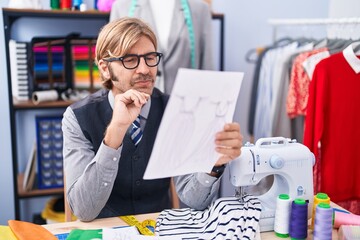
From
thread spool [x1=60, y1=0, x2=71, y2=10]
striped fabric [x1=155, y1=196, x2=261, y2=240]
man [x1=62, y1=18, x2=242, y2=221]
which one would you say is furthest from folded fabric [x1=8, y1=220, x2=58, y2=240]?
thread spool [x1=60, y1=0, x2=71, y2=10]

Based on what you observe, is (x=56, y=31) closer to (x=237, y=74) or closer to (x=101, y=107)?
(x=101, y=107)

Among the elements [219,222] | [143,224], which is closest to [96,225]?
[143,224]

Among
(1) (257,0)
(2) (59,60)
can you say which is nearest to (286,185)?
→ (2) (59,60)

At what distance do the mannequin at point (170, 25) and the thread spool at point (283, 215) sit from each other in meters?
1.37

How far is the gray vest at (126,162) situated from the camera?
1462mm

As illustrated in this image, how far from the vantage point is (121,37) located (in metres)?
1.37

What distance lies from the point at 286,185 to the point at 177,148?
0.41 m

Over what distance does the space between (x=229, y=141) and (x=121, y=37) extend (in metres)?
0.50

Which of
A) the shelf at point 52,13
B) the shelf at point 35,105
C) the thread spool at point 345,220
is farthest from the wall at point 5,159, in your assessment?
the thread spool at point 345,220

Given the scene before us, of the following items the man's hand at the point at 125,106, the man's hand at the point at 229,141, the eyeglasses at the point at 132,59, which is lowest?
the man's hand at the point at 229,141

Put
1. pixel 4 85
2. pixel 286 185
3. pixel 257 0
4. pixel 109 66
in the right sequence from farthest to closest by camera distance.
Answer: pixel 257 0 < pixel 4 85 < pixel 109 66 < pixel 286 185

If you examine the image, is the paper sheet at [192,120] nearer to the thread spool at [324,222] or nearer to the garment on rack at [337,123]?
the thread spool at [324,222]

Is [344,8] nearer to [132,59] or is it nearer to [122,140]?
[132,59]

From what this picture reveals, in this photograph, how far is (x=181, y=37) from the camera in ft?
8.04
